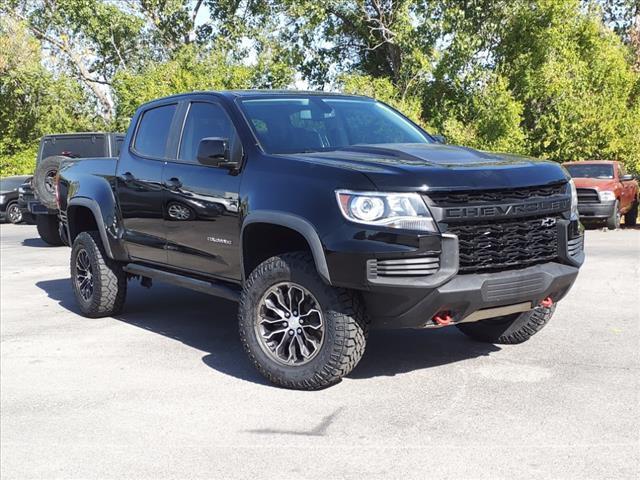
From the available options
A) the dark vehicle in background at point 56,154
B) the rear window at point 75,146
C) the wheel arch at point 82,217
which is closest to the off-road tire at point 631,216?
the dark vehicle in background at point 56,154

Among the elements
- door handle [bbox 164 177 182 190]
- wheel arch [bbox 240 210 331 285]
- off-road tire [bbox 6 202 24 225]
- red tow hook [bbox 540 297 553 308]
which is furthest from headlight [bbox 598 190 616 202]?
off-road tire [bbox 6 202 24 225]

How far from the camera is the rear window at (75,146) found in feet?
45.3

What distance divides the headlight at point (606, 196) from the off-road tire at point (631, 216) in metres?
2.24

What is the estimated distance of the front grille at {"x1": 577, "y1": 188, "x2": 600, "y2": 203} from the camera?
16.9 metres

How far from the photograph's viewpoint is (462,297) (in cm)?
455

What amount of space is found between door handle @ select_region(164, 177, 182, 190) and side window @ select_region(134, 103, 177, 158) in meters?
0.35

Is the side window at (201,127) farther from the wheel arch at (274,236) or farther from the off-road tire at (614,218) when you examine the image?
the off-road tire at (614,218)

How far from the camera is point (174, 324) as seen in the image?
23.9 feet

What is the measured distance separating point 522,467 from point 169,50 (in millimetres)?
33793

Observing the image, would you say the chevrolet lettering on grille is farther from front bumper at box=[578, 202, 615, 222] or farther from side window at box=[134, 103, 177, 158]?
front bumper at box=[578, 202, 615, 222]

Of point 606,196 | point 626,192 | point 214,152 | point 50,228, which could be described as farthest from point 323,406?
point 626,192

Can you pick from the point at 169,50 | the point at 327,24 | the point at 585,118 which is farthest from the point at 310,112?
the point at 169,50

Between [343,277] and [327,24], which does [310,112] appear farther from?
[327,24]

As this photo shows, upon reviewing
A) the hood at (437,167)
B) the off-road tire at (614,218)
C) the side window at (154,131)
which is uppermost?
the side window at (154,131)
